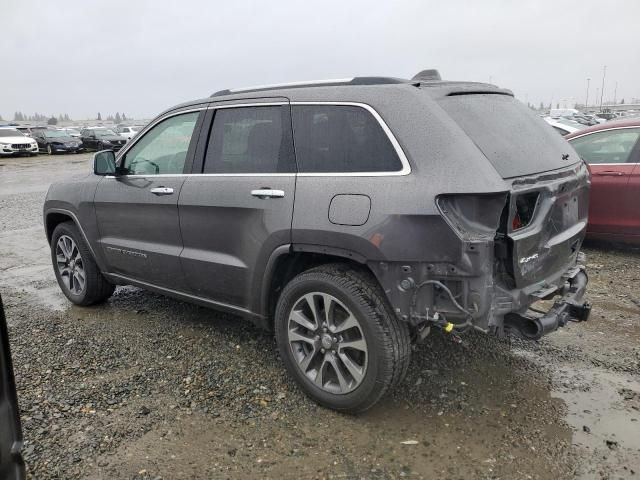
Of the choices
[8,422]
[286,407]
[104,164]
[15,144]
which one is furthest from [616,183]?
[15,144]

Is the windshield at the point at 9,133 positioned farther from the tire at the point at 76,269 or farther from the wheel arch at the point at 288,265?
the wheel arch at the point at 288,265

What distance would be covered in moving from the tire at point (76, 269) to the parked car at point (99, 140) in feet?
92.9

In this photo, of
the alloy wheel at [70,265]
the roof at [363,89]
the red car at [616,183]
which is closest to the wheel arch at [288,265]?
the roof at [363,89]

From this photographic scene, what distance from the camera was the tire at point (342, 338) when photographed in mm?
2914

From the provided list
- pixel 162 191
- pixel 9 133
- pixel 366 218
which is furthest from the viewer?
pixel 9 133

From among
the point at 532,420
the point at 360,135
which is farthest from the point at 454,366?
the point at 360,135

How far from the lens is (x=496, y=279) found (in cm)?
275

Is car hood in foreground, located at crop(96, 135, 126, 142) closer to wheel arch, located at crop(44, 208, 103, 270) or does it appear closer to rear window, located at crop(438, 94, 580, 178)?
wheel arch, located at crop(44, 208, 103, 270)

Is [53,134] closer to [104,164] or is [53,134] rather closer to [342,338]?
[104,164]

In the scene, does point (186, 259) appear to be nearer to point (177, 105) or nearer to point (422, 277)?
point (177, 105)

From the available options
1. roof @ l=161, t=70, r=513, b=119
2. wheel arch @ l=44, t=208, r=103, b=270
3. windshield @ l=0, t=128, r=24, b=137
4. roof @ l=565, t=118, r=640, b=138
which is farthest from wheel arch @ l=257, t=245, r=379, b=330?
windshield @ l=0, t=128, r=24, b=137

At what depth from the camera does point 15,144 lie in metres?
27.0

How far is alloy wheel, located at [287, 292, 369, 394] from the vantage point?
3043 mm

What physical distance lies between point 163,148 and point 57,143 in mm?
29120
